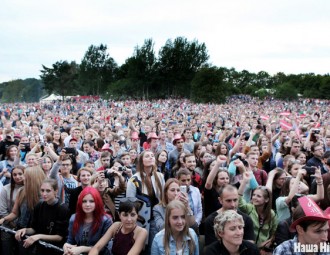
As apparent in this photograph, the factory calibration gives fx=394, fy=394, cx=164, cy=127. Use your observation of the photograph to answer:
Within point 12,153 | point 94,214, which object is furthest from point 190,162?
point 12,153

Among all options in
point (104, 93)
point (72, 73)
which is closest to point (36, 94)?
point (72, 73)

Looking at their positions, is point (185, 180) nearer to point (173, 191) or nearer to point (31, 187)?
point (173, 191)

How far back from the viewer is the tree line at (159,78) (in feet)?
210

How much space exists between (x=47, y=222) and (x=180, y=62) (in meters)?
78.6

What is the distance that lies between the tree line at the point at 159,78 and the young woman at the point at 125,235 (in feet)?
187

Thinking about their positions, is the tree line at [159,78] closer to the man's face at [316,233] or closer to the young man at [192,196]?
the young man at [192,196]

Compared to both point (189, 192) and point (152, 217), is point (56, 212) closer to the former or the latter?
point (152, 217)

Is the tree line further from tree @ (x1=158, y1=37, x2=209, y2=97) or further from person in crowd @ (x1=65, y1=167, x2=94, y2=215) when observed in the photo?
person in crowd @ (x1=65, y1=167, x2=94, y2=215)

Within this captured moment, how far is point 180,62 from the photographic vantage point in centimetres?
8162

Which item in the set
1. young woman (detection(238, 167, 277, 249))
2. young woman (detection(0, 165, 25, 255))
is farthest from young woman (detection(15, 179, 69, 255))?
young woman (detection(238, 167, 277, 249))

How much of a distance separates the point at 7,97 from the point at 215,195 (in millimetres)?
145024

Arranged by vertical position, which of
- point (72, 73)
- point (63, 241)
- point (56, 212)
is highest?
point (72, 73)

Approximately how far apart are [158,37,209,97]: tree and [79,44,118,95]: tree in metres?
16.1

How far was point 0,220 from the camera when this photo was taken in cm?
496
